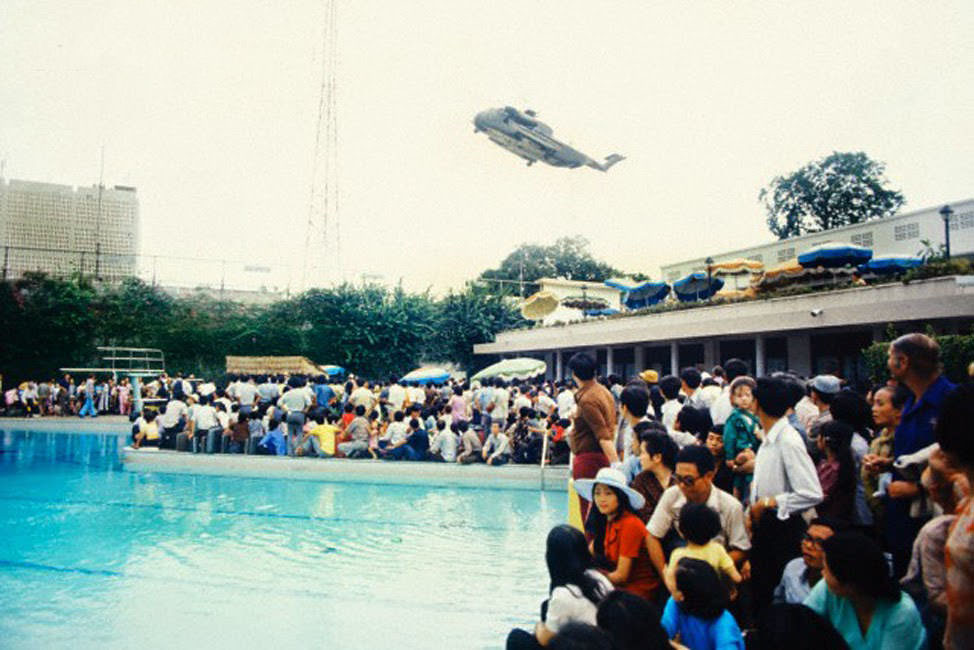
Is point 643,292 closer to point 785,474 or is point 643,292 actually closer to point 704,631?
point 785,474

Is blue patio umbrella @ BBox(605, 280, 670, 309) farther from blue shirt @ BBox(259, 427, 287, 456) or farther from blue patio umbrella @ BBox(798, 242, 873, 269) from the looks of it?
blue shirt @ BBox(259, 427, 287, 456)

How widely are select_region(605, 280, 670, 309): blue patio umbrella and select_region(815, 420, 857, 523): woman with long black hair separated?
24.6 m

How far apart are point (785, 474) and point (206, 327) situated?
32428 mm

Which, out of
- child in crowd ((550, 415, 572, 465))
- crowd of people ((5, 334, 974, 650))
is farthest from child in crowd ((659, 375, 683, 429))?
child in crowd ((550, 415, 572, 465))

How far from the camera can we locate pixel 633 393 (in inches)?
203

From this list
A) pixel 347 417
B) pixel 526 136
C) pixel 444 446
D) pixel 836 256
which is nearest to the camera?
pixel 444 446

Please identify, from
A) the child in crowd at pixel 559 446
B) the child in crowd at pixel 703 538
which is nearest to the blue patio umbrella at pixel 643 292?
the child in crowd at pixel 559 446

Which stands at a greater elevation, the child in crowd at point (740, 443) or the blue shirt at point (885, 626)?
the child in crowd at point (740, 443)

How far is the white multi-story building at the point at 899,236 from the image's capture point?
80.3 ft

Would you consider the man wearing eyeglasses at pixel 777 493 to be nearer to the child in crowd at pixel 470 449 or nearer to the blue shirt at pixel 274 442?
the child in crowd at pixel 470 449

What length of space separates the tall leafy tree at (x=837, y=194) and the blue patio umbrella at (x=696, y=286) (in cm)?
2530

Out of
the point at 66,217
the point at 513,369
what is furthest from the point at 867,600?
A: the point at 66,217

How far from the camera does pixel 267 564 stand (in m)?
7.46

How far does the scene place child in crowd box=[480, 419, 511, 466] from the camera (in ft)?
40.5
